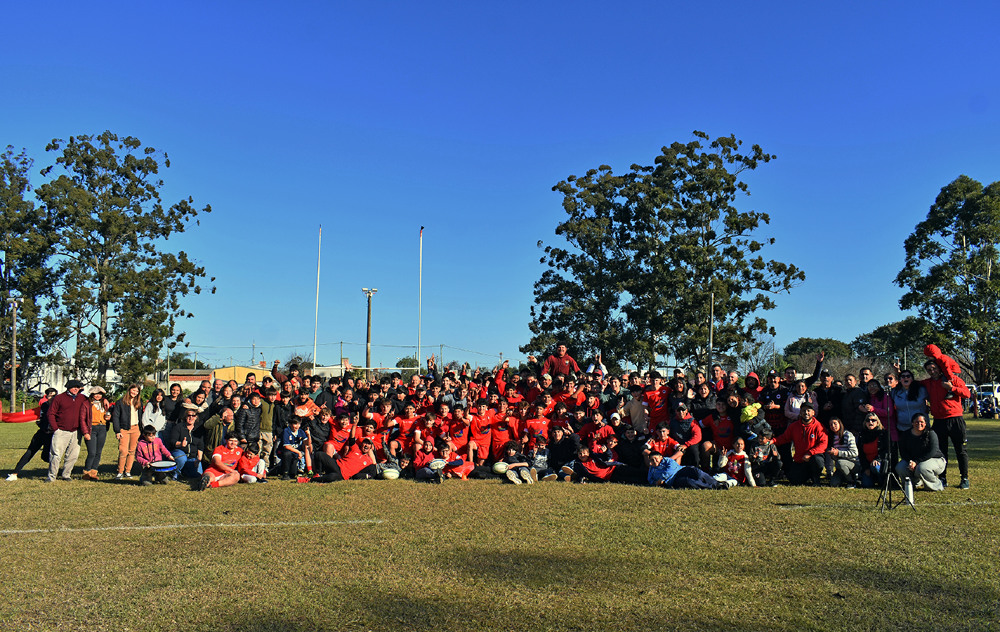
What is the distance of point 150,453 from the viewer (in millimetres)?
11750

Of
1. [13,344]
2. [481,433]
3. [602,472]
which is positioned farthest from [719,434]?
[13,344]

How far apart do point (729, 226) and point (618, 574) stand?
30.2m

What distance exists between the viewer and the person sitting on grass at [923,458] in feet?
32.6

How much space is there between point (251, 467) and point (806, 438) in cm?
851

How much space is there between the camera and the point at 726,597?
17.6 feet

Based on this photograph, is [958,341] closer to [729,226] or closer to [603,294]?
[729,226]

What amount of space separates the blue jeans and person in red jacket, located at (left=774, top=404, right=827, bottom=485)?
9171mm

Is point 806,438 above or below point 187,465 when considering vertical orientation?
above

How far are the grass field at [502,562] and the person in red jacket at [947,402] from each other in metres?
0.55

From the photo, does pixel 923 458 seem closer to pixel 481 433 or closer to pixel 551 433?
pixel 551 433

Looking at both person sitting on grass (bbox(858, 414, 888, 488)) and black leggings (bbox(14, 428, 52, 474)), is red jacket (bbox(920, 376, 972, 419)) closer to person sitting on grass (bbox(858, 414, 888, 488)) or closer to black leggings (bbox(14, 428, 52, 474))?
person sitting on grass (bbox(858, 414, 888, 488))

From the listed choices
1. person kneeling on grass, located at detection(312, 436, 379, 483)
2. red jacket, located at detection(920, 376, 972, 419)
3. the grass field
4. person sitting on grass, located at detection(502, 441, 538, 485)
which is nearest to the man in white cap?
the grass field

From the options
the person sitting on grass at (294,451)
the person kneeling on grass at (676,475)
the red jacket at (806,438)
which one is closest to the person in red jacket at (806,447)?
the red jacket at (806,438)

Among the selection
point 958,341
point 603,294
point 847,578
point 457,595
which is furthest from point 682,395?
point 958,341
